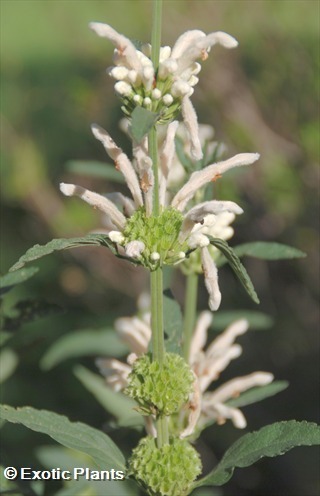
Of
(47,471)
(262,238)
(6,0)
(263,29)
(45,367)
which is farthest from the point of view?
(6,0)

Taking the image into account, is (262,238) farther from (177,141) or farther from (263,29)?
(177,141)

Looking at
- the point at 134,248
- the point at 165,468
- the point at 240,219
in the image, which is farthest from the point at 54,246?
the point at 240,219

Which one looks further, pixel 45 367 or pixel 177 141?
pixel 45 367

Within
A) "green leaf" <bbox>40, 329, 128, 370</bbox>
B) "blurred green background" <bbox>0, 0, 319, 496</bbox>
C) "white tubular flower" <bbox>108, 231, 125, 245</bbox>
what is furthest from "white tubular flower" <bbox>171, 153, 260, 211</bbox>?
"blurred green background" <bbox>0, 0, 319, 496</bbox>

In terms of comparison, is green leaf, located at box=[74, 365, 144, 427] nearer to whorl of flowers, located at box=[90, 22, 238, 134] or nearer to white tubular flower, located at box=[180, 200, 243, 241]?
white tubular flower, located at box=[180, 200, 243, 241]

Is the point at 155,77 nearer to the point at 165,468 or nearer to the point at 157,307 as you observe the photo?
the point at 157,307

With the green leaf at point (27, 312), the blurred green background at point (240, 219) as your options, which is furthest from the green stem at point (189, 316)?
the blurred green background at point (240, 219)

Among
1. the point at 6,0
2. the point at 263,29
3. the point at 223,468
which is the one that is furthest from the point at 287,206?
the point at 6,0
